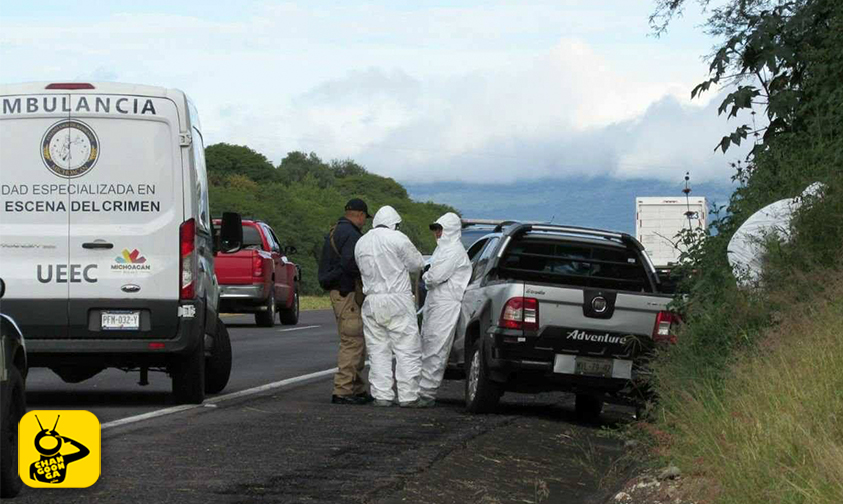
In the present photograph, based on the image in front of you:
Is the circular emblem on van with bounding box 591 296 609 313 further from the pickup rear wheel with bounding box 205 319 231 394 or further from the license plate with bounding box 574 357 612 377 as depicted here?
the pickup rear wheel with bounding box 205 319 231 394

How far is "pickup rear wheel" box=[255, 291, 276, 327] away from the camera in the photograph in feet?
101

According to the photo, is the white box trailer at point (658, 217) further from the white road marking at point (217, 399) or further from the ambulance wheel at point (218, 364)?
the ambulance wheel at point (218, 364)

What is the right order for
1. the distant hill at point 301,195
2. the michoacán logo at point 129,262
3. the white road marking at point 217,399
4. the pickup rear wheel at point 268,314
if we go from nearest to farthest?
the white road marking at point 217,399
the michoacán logo at point 129,262
the pickup rear wheel at point 268,314
the distant hill at point 301,195

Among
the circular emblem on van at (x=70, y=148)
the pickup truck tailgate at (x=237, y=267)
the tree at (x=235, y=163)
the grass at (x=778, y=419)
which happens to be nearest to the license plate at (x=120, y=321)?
the circular emblem on van at (x=70, y=148)

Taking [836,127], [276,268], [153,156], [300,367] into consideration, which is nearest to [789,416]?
[153,156]

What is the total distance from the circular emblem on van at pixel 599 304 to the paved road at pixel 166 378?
376 centimetres

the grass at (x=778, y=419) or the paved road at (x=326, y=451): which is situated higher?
the grass at (x=778, y=419)

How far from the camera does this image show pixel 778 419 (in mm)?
8633

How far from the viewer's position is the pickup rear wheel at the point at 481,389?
45.4 ft

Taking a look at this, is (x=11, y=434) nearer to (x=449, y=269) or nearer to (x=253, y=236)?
(x=449, y=269)

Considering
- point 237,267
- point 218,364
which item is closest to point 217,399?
point 218,364

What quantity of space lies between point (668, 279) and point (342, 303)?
3090 millimetres

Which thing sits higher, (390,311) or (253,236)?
(253,236)

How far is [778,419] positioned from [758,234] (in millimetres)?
5176
